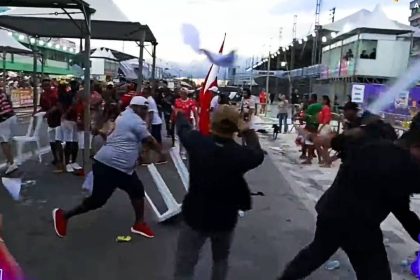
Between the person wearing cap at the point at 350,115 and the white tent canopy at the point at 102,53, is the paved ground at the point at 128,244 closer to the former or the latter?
the person wearing cap at the point at 350,115

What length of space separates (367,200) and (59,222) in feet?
11.8

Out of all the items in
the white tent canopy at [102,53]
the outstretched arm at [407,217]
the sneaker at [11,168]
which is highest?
the white tent canopy at [102,53]

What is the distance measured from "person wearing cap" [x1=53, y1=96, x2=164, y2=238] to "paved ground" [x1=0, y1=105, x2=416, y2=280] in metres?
0.35

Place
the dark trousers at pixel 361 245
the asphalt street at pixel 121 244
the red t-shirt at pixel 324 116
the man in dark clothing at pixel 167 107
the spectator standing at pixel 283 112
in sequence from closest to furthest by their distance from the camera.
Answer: the dark trousers at pixel 361 245 → the asphalt street at pixel 121 244 → the red t-shirt at pixel 324 116 → the man in dark clothing at pixel 167 107 → the spectator standing at pixel 283 112

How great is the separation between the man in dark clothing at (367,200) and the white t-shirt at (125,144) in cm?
259

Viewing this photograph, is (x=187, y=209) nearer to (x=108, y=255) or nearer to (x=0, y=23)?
(x=108, y=255)

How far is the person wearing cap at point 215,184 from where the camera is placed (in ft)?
12.3

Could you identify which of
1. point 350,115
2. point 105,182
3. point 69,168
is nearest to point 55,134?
point 69,168

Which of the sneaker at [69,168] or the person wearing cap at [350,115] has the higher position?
the person wearing cap at [350,115]

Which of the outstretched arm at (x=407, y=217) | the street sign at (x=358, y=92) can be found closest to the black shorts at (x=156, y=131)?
the street sign at (x=358, y=92)

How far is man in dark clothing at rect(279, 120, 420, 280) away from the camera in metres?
3.41

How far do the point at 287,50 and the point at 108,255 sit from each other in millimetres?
81413

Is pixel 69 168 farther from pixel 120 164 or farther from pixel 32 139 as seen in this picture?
pixel 120 164

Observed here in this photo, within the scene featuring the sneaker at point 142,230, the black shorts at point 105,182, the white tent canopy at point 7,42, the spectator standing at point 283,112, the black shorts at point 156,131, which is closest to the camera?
the black shorts at point 105,182
